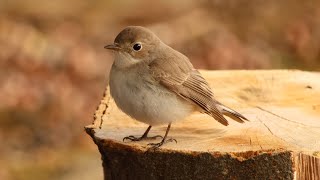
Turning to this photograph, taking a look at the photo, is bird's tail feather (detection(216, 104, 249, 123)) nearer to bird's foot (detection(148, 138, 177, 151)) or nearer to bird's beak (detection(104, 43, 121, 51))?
bird's foot (detection(148, 138, 177, 151))

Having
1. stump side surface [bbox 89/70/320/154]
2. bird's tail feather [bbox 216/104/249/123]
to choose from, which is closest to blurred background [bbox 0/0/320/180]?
stump side surface [bbox 89/70/320/154]

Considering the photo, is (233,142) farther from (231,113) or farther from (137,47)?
(137,47)

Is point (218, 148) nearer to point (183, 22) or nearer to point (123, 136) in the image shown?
point (123, 136)

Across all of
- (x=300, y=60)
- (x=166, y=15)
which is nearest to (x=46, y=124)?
(x=166, y=15)

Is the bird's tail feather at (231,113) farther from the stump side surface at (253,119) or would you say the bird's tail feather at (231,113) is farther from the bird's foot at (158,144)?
the bird's foot at (158,144)

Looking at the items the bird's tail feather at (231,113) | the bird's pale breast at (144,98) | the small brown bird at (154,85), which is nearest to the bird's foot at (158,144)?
the small brown bird at (154,85)

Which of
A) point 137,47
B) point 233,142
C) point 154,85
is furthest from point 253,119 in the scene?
point 137,47
